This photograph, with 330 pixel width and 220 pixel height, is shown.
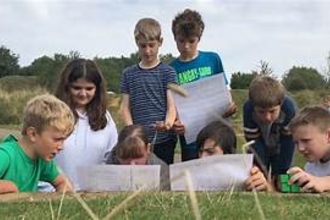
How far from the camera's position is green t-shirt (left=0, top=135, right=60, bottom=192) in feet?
14.8

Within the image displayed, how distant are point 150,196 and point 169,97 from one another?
6.48ft

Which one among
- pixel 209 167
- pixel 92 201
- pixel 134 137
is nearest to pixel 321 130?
pixel 209 167

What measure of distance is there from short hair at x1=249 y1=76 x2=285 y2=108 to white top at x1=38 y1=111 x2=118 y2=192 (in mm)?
950

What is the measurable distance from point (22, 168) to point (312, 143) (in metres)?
1.56

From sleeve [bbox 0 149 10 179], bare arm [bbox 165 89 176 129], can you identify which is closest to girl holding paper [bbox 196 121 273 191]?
bare arm [bbox 165 89 176 129]

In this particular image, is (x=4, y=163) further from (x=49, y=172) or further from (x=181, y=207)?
(x=181, y=207)

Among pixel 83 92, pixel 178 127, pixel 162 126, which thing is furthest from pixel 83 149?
pixel 178 127

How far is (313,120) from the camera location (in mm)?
4684

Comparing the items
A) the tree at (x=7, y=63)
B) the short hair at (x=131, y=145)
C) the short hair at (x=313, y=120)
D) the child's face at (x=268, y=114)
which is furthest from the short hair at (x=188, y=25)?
the tree at (x=7, y=63)

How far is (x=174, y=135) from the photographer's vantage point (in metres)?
5.75

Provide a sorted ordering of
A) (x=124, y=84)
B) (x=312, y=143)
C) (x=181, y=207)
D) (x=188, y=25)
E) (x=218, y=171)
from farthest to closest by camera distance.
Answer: (x=124, y=84)
(x=188, y=25)
(x=312, y=143)
(x=218, y=171)
(x=181, y=207)

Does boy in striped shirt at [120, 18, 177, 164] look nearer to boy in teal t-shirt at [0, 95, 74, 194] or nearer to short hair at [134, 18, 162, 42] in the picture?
short hair at [134, 18, 162, 42]

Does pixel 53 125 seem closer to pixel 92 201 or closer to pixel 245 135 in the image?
pixel 92 201

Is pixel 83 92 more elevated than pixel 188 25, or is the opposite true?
pixel 188 25
